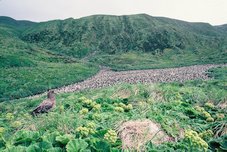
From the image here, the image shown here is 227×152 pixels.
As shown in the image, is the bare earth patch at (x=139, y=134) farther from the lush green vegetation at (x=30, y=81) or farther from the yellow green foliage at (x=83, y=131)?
the lush green vegetation at (x=30, y=81)

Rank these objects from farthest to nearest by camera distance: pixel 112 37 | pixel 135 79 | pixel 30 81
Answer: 1. pixel 112 37
2. pixel 30 81
3. pixel 135 79

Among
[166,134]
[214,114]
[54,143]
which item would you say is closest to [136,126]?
[166,134]

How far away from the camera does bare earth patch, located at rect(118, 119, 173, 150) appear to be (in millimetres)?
7242

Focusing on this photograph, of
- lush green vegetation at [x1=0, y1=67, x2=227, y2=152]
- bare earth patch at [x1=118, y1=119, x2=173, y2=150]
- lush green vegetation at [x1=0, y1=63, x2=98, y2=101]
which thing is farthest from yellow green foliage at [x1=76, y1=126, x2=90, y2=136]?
lush green vegetation at [x1=0, y1=63, x2=98, y2=101]

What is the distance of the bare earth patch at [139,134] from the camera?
7.24 m

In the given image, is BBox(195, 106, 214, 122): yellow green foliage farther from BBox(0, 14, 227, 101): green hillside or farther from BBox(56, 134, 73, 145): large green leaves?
BBox(0, 14, 227, 101): green hillside

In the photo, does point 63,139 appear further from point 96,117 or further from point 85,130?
point 96,117

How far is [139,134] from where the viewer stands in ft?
24.9

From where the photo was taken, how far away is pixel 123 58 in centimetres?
8562

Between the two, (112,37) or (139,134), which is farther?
(112,37)

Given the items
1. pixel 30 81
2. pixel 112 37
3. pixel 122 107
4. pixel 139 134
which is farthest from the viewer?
pixel 112 37

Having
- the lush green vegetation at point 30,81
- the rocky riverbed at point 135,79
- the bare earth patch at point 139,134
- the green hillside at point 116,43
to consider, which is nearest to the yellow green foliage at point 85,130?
the bare earth patch at point 139,134

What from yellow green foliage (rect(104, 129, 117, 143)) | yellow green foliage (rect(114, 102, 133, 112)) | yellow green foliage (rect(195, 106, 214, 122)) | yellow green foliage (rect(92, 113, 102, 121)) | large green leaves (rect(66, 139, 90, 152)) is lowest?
yellow green foliage (rect(195, 106, 214, 122))

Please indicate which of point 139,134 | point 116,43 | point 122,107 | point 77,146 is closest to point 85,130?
point 77,146
